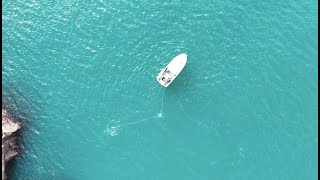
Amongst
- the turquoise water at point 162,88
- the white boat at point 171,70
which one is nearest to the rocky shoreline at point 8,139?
the turquoise water at point 162,88

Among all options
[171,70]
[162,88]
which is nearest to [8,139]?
[162,88]

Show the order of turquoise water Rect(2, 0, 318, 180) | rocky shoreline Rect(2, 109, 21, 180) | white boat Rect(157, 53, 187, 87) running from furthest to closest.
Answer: white boat Rect(157, 53, 187, 87) < rocky shoreline Rect(2, 109, 21, 180) < turquoise water Rect(2, 0, 318, 180)

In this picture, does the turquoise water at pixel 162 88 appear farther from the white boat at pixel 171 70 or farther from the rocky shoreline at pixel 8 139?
the white boat at pixel 171 70

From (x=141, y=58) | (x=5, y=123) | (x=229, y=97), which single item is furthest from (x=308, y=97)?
(x=5, y=123)

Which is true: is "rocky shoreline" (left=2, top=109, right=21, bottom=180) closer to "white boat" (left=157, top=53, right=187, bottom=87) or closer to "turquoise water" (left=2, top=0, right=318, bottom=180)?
"turquoise water" (left=2, top=0, right=318, bottom=180)

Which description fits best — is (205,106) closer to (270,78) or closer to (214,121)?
(214,121)

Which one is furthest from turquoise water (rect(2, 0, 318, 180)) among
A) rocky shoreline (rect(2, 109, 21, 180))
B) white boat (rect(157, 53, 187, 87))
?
white boat (rect(157, 53, 187, 87))

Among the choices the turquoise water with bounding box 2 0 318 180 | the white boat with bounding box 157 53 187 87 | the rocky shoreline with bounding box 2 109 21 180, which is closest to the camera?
the turquoise water with bounding box 2 0 318 180
